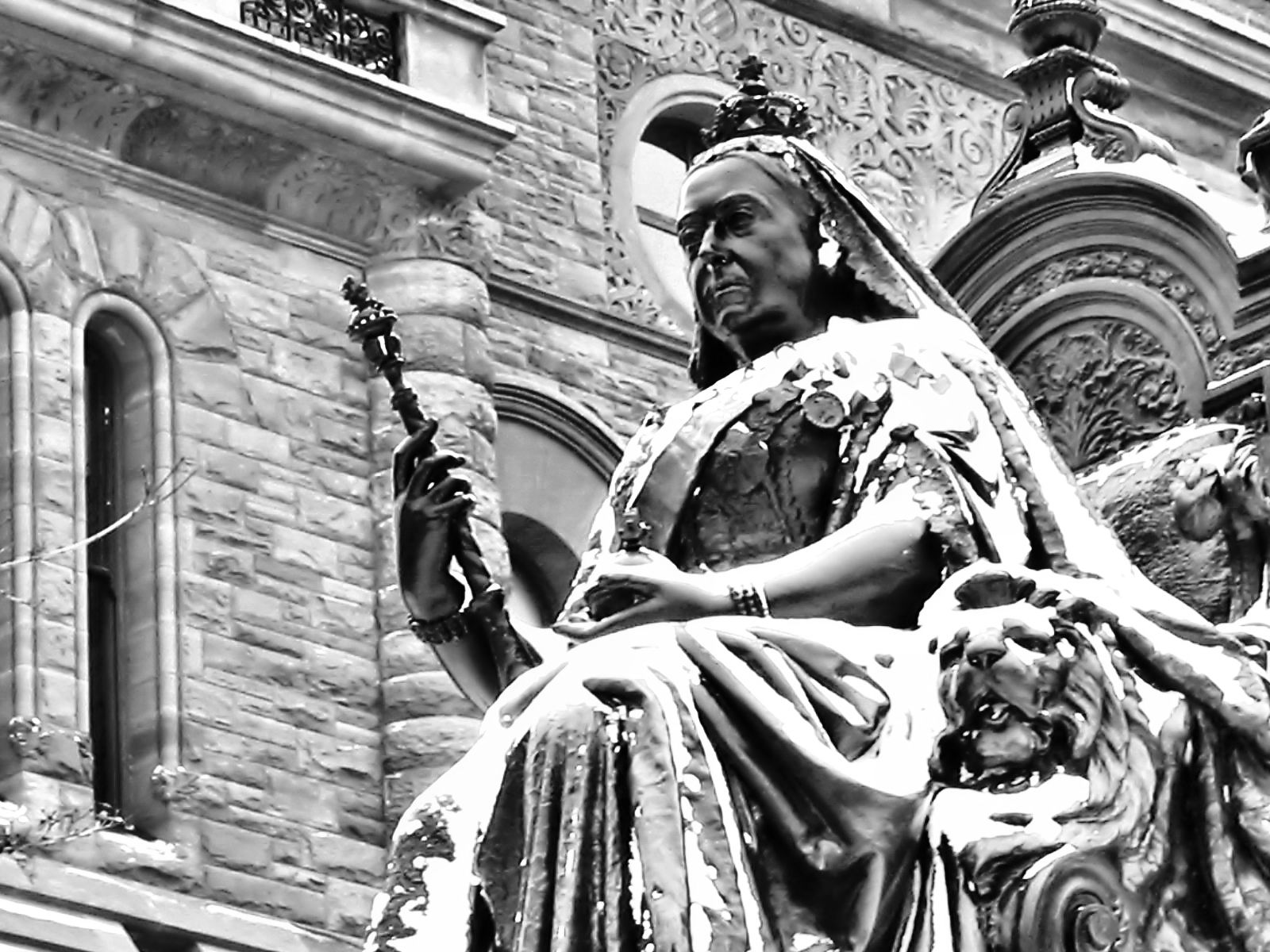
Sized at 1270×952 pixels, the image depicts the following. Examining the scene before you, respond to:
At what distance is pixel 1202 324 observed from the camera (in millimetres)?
11625

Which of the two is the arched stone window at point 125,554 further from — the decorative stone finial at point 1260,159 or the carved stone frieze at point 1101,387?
the decorative stone finial at point 1260,159

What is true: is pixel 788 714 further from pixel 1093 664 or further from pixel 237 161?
pixel 237 161

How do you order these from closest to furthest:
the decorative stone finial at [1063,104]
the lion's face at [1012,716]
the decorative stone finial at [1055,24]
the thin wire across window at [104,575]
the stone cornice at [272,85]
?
the lion's face at [1012,716] < the decorative stone finial at [1063,104] < the decorative stone finial at [1055,24] < the thin wire across window at [104,575] < the stone cornice at [272,85]

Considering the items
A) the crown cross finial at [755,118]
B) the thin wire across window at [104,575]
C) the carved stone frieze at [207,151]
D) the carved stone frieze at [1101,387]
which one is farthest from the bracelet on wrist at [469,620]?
the carved stone frieze at [207,151]

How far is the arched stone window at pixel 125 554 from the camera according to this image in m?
20.2

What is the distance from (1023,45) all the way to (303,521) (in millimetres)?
8958

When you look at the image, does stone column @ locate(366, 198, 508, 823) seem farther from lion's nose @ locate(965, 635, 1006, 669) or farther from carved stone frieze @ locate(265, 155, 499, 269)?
lion's nose @ locate(965, 635, 1006, 669)

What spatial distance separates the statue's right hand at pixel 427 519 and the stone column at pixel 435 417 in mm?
10066

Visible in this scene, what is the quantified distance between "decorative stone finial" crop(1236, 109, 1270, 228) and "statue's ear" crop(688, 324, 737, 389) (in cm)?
122

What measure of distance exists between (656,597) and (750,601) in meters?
0.15

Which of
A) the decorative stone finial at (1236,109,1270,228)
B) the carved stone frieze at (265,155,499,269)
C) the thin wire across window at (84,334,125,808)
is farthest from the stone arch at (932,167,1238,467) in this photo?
the carved stone frieze at (265,155,499,269)

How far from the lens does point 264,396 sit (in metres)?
21.3

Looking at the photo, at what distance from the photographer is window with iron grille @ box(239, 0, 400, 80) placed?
21641 mm

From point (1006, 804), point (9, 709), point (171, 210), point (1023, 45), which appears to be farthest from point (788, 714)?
point (171, 210)
